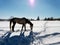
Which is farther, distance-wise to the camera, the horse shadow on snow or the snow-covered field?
the snow-covered field

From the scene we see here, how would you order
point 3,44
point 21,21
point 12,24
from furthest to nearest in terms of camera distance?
point 12,24 < point 21,21 < point 3,44

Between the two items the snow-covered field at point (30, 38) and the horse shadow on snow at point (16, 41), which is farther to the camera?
the snow-covered field at point (30, 38)

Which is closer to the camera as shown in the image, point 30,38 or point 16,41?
point 16,41

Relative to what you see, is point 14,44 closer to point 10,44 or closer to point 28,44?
point 10,44

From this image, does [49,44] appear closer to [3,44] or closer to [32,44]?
[32,44]

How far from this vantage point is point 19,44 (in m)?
5.13

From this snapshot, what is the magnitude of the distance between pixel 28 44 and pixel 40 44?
0.49 metres

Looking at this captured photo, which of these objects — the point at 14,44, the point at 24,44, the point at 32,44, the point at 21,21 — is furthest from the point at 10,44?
the point at 21,21

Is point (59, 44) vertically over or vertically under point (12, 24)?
under

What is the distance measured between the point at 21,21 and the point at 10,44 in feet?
16.9

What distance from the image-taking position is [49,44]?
518 centimetres

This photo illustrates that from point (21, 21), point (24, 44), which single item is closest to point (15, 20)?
point (21, 21)

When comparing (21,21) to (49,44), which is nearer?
(49,44)

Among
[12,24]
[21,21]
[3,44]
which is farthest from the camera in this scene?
[12,24]
